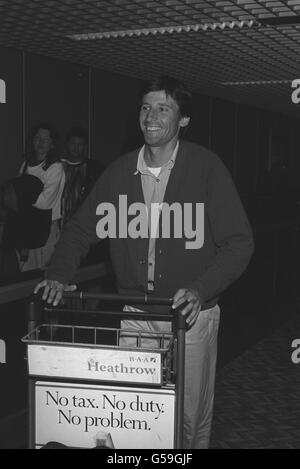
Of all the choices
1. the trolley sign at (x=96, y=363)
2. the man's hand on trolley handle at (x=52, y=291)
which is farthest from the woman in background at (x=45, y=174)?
the trolley sign at (x=96, y=363)

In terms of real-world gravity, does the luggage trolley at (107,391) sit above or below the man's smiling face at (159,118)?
below

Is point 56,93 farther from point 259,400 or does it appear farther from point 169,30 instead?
point 259,400

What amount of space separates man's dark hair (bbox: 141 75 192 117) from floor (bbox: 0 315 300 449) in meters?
2.09

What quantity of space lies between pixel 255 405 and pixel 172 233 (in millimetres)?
2347

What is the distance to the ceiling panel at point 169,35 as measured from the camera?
427cm

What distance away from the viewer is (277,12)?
14.1ft

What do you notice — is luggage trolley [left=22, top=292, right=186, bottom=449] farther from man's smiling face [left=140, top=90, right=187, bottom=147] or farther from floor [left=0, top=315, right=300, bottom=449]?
floor [left=0, top=315, right=300, bottom=449]

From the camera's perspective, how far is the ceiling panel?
427 centimetres

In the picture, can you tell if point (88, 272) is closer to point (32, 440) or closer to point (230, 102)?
point (32, 440)

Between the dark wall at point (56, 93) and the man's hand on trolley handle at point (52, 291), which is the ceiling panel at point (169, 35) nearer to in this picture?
the dark wall at point (56, 93)

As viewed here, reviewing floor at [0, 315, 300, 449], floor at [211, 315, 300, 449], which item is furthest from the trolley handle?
floor at [211, 315, 300, 449]

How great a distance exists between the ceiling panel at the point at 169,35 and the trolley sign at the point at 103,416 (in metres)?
2.44

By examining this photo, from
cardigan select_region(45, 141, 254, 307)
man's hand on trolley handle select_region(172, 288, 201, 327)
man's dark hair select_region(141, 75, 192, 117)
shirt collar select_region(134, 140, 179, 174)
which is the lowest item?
man's hand on trolley handle select_region(172, 288, 201, 327)
